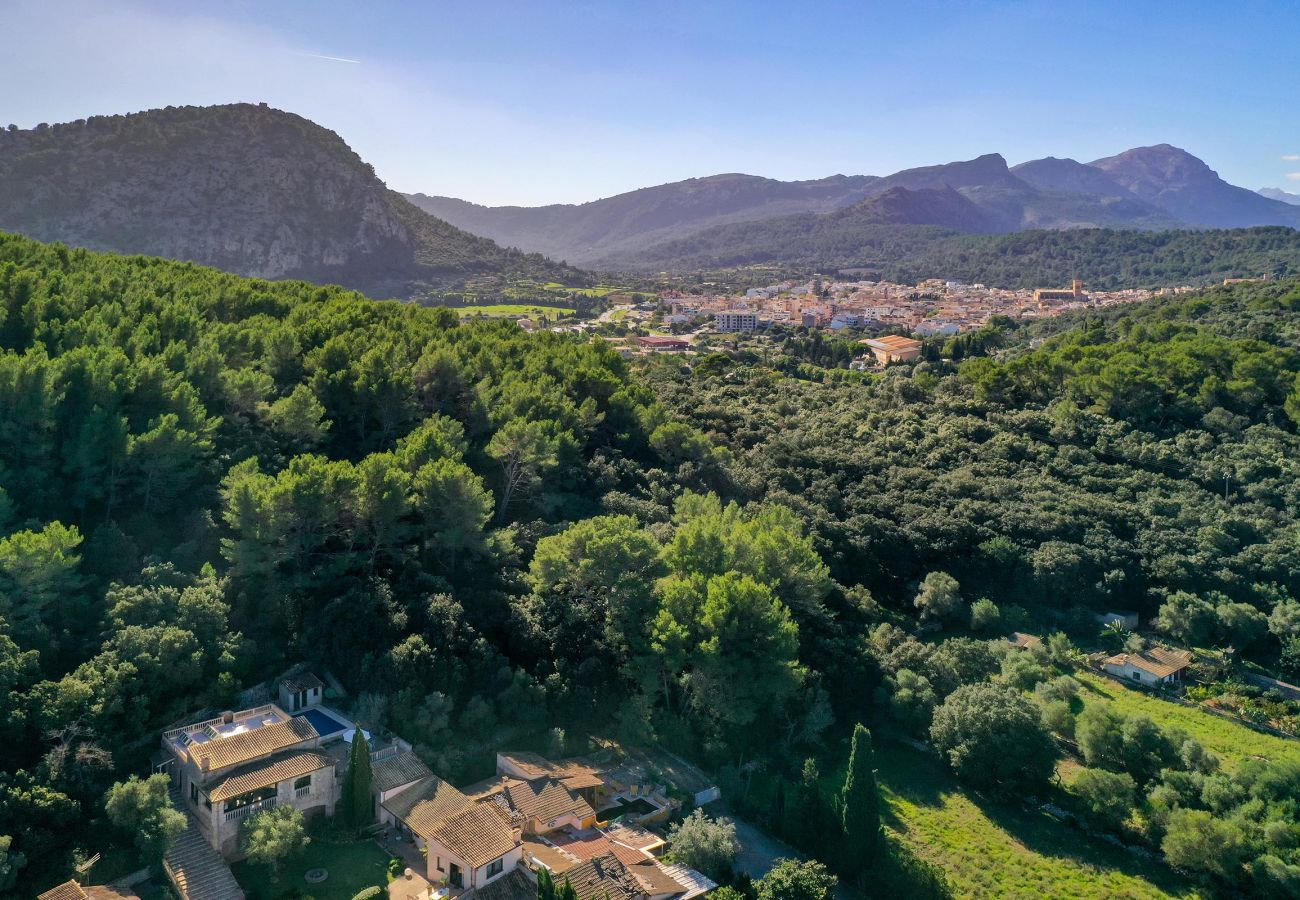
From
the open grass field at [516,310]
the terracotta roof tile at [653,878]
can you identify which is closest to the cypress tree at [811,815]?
the terracotta roof tile at [653,878]

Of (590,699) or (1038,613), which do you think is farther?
(1038,613)

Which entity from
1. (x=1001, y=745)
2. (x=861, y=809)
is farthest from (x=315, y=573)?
(x=1001, y=745)

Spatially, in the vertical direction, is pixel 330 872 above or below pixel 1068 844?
above

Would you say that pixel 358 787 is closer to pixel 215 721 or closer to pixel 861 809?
pixel 215 721

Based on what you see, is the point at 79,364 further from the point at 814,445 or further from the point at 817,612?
the point at 814,445

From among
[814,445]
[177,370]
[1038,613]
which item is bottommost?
[1038,613]

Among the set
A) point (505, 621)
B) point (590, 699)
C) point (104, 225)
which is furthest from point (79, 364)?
point (104, 225)
